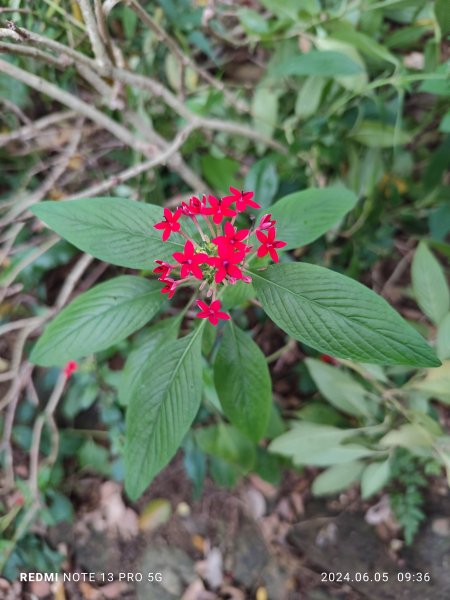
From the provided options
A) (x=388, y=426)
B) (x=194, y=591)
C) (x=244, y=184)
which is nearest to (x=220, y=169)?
(x=244, y=184)

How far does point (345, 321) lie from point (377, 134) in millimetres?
857

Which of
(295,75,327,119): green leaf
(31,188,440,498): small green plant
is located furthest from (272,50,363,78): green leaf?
(31,188,440,498): small green plant

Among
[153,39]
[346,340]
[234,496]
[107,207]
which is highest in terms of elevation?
[153,39]

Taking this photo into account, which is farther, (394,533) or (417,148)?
(417,148)

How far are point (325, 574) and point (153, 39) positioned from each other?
168 centimetres

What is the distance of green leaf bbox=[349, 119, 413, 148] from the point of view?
1322 mm

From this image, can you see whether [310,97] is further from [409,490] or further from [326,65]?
[409,490]

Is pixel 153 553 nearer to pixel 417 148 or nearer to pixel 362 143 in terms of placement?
pixel 362 143

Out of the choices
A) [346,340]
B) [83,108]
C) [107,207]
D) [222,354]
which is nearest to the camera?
[346,340]

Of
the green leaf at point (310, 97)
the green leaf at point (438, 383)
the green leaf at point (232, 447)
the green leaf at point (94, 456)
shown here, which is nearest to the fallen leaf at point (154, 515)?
the green leaf at point (94, 456)

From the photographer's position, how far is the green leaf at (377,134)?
1.32 m

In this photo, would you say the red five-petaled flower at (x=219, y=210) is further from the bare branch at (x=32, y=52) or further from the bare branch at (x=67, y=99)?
the bare branch at (x=67, y=99)

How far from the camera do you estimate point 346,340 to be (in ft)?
2.20

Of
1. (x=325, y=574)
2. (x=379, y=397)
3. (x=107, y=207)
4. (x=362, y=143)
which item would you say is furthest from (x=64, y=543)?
(x=362, y=143)
